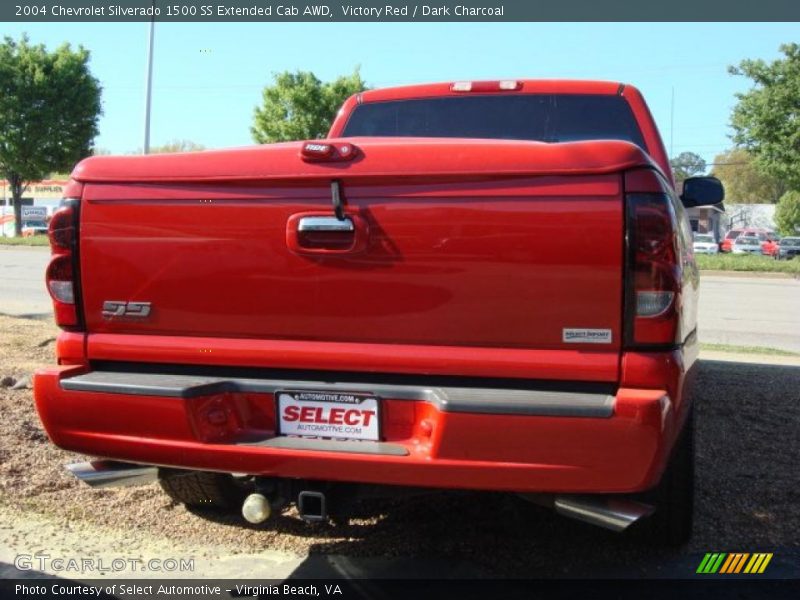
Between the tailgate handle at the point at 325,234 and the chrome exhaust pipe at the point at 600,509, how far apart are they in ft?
3.62

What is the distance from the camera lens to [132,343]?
2922 millimetres

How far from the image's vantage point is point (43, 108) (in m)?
31.0

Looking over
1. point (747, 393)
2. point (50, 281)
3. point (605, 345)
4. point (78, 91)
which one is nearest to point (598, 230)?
point (605, 345)

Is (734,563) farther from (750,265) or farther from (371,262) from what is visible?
(750,265)

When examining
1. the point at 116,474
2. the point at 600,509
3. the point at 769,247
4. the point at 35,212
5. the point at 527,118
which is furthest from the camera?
the point at 35,212

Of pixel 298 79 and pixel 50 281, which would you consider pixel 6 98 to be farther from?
pixel 50 281

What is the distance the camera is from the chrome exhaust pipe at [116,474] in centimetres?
306

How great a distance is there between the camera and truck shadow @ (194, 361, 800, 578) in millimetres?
3434

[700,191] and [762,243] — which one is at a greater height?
[700,191]

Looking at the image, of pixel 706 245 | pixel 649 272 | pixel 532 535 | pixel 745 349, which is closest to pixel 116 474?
pixel 532 535

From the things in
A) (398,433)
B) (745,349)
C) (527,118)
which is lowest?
(745,349)

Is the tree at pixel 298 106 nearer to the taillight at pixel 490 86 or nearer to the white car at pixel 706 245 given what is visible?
the white car at pixel 706 245

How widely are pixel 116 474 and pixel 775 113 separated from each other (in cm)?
2615

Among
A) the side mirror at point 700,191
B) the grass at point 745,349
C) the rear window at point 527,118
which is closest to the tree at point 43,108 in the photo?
the grass at point 745,349
